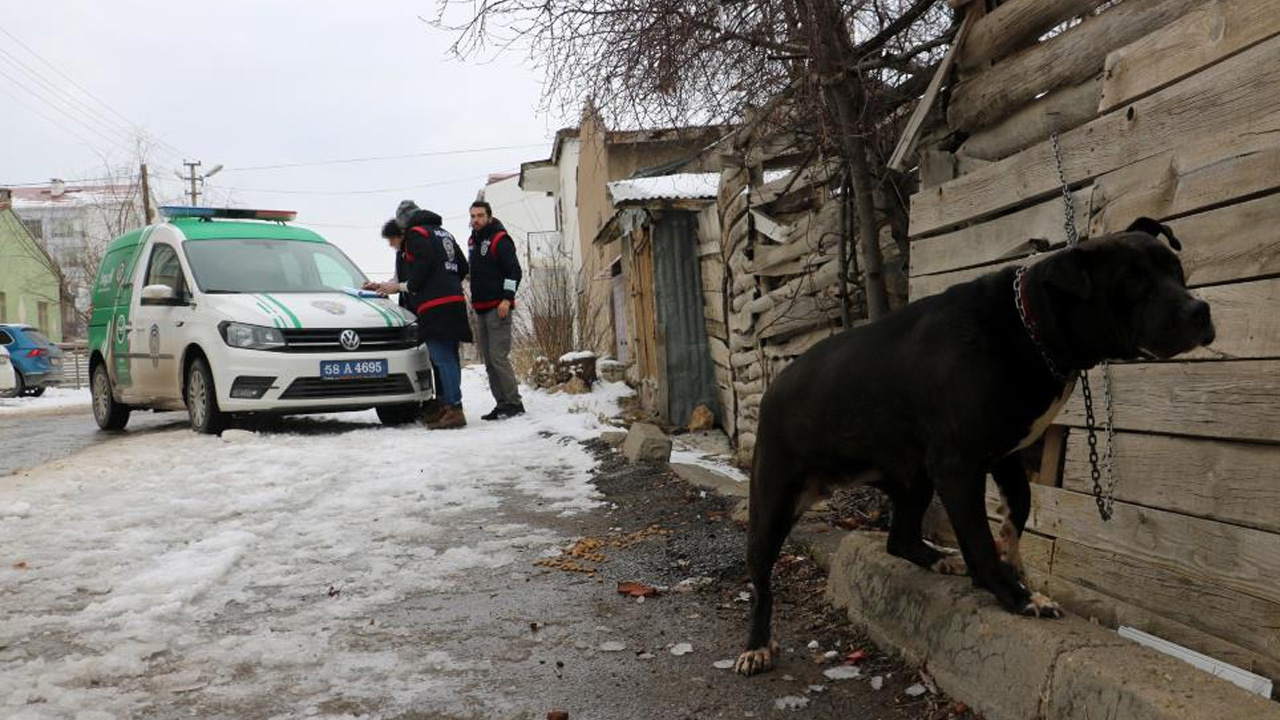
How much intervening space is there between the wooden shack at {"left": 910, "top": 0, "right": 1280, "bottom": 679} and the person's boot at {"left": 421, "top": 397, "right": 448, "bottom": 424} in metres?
7.49

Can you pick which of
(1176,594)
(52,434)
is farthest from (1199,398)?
(52,434)

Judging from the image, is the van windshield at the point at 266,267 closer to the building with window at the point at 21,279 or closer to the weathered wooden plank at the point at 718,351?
the weathered wooden plank at the point at 718,351

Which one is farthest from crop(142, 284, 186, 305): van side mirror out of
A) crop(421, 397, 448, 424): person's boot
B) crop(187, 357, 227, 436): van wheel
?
crop(421, 397, 448, 424): person's boot

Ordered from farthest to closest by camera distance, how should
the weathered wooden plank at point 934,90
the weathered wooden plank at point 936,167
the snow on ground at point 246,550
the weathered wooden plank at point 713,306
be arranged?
the weathered wooden plank at point 713,306 → the weathered wooden plank at point 936,167 → the weathered wooden plank at point 934,90 → the snow on ground at point 246,550

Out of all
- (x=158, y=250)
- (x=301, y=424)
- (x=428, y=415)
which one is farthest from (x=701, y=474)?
(x=158, y=250)

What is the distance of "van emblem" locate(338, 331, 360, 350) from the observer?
34.4ft

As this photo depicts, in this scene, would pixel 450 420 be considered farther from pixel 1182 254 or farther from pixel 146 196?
pixel 146 196

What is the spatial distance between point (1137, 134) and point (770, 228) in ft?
14.6

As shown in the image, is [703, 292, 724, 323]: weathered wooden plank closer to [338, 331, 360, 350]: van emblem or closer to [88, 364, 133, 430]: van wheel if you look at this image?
[338, 331, 360, 350]: van emblem

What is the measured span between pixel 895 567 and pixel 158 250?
34.1 feet

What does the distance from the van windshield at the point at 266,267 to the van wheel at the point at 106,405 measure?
264 centimetres

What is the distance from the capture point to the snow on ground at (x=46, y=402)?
19.4m

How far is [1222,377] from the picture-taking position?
3.12m

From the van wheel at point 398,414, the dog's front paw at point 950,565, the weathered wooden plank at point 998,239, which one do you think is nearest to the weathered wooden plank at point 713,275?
the van wheel at point 398,414
